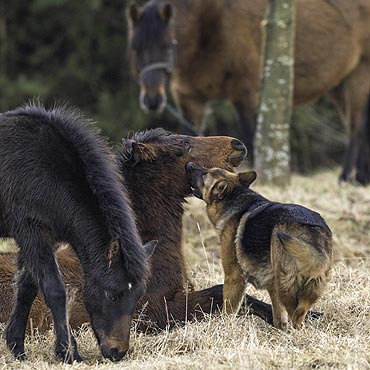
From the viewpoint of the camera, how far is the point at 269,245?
5465 millimetres

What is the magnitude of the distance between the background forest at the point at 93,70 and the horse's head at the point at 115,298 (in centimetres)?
1341

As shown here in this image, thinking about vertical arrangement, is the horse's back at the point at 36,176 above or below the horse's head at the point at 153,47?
above

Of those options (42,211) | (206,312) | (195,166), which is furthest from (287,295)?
(42,211)

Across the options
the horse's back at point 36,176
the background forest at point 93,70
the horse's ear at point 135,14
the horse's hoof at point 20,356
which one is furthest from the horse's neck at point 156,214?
the background forest at point 93,70

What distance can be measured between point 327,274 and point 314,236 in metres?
0.26

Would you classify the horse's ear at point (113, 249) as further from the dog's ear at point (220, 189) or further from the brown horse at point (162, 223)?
the dog's ear at point (220, 189)

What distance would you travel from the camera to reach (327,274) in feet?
17.6

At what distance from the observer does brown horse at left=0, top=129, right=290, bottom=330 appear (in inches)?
229

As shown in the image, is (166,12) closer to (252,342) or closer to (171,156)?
(171,156)

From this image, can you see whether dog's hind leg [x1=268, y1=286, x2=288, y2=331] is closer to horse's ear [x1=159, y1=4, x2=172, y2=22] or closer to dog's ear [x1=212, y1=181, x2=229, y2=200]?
dog's ear [x1=212, y1=181, x2=229, y2=200]

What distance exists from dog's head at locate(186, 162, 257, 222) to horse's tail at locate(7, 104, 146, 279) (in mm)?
817

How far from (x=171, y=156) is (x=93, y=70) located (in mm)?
13162

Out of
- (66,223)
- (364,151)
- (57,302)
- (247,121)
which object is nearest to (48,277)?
(57,302)

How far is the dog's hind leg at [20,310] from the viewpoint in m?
5.22
